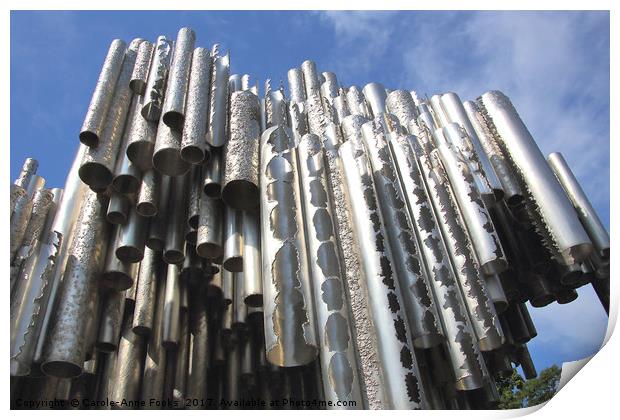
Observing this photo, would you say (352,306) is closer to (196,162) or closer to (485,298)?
(485,298)

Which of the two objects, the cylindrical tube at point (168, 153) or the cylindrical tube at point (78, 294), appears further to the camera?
the cylindrical tube at point (168, 153)

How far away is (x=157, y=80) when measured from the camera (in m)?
3.62

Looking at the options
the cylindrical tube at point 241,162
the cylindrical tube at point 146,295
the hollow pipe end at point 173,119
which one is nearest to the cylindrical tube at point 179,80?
the hollow pipe end at point 173,119

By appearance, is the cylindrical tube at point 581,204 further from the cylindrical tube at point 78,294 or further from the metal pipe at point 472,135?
the cylindrical tube at point 78,294

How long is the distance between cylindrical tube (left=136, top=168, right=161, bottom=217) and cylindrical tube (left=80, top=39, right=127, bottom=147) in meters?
0.36

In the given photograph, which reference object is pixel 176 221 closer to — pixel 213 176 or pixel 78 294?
pixel 213 176

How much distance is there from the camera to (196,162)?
3027 mm

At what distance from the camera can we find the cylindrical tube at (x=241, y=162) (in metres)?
2.85

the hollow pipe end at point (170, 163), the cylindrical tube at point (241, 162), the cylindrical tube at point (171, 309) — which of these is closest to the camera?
the cylindrical tube at point (241, 162)

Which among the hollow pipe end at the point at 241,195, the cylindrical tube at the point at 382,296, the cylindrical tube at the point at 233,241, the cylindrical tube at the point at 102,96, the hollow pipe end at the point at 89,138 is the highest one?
the cylindrical tube at the point at 102,96

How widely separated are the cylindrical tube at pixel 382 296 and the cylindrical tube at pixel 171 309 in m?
1.78

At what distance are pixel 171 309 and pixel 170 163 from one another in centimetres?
122

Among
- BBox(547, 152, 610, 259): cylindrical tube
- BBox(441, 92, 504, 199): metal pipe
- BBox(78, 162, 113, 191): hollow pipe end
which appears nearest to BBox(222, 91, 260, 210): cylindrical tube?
BBox(78, 162, 113, 191): hollow pipe end

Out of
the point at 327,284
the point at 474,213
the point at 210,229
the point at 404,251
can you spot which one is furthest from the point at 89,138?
the point at 474,213
